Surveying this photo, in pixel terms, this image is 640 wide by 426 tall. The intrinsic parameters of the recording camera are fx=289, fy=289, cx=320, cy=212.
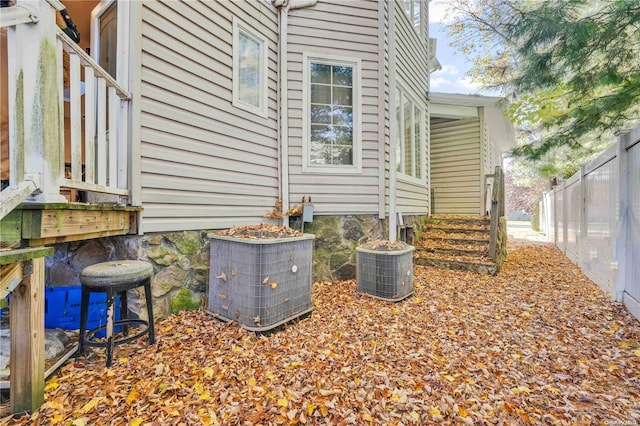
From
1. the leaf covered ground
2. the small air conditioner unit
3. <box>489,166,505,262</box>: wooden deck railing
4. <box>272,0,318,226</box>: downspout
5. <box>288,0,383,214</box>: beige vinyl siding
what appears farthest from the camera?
<box>489,166,505,262</box>: wooden deck railing

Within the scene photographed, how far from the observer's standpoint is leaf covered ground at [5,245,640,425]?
70.4 inches

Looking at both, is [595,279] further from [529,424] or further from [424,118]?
[424,118]

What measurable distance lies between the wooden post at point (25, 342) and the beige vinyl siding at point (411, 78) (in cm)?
473

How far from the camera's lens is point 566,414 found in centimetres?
180

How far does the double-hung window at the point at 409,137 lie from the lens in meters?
5.56

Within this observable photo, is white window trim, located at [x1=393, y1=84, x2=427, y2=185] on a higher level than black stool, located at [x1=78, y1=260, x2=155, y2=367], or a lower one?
higher

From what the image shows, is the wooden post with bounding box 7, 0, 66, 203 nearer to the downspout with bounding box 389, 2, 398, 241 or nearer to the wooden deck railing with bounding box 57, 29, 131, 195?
the wooden deck railing with bounding box 57, 29, 131, 195

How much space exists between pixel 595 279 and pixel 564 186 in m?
3.57

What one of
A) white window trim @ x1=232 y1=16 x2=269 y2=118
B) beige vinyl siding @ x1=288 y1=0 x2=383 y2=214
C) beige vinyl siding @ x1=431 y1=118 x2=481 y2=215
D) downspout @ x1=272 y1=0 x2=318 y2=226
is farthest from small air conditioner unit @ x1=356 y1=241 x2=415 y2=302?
beige vinyl siding @ x1=431 y1=118 x2=481 y2=215

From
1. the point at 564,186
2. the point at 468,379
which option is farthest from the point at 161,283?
the point at 564,186

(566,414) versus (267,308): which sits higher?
(267,308)

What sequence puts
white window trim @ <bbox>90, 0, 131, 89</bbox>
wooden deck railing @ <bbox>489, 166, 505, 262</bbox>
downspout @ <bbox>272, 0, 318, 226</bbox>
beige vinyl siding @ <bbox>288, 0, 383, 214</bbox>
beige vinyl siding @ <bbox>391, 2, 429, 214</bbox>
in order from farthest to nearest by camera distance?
beige vinyl siding @ <bbox>391, 2, 429, 214</bbox>, wooden deck railing @ <bbox>489, 166, 505, 262</bbox>, beige vinyl siding @ <bbox>288, 0, 383, 214</bbox>, downspout @ <bbox>272, 0, 318, 226</bbox>, white window trim @ <bbox>90, 0, 131, 89</bbox>

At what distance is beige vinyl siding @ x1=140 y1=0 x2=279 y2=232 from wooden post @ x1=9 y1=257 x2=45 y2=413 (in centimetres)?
124

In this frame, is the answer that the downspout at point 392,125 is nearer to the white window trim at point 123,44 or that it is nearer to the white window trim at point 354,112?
the white window trim at point 354,112
